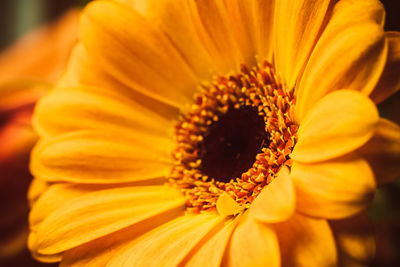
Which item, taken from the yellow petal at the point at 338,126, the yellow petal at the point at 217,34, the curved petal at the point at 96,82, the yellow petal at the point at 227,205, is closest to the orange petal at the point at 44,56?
the curved petal at the point at 96,82

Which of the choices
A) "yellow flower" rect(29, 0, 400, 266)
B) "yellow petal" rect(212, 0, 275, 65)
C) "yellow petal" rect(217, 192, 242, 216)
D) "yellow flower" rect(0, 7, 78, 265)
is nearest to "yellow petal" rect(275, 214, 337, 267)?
"yellow flower" rect(29, 0, 400, 266)

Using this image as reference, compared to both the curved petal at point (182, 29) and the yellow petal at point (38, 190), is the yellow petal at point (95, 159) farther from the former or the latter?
the curved petal at point (182, 29)

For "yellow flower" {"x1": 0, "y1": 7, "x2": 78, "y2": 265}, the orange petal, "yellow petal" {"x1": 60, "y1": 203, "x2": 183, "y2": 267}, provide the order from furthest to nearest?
the orange petal
"yellow flower" {"x1": 0, "y1": 7, "x2": 78, "y2": 265}
"yellow petal" {"x1": 60, "y1": 203, "x2": 183, "y2": 267}

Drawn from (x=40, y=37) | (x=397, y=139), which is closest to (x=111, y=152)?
(x=397, y=139)

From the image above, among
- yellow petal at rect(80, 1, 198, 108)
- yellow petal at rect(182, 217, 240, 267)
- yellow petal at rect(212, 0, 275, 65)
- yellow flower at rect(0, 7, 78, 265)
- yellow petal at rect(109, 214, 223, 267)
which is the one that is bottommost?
yellow flower at rect(0, 7, 78, 265)

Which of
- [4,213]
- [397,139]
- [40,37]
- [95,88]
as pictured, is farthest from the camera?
[40,37]

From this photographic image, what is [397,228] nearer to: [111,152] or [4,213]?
[111,152]

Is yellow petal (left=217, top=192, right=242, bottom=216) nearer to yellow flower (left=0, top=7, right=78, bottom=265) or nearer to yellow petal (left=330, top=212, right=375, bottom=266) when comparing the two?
yellow petal (left=330, top=212, right=375, bottom=266)
